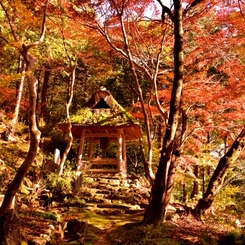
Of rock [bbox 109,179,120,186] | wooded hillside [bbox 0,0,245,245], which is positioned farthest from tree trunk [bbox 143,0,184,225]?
rock [bbox 109,179,120,186]

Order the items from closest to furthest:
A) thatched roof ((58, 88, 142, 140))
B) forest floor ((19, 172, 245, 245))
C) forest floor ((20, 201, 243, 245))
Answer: forest floor ((20, 201, 243, 245))
forest floor ((19, 172, 245, 245))
thatched roof ((58, 88, 142, 140))

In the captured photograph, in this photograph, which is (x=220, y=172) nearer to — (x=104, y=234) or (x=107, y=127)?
(x=104, y=234)

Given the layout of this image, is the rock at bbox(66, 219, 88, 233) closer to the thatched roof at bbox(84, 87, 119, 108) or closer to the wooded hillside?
the wooded hillside

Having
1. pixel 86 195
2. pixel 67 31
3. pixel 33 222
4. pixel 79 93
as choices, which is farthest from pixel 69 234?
pixel 79 93

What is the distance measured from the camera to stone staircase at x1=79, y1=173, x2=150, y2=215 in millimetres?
11527

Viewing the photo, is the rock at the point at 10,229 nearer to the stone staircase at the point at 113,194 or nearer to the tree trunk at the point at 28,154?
the tree trunk at the point at 28,154

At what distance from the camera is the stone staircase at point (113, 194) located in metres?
11.5

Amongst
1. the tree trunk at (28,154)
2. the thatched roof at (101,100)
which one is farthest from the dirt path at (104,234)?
the thatched roof at (101,100)

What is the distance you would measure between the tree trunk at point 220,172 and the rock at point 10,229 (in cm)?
594

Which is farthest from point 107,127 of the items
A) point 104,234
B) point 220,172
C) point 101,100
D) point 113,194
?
point 104,234

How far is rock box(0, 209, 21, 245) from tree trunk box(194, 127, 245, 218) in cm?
594

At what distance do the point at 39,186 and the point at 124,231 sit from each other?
3.52 m

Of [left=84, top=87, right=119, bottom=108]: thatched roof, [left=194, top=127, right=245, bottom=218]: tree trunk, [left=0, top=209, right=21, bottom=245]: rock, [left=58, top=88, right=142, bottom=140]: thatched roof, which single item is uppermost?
[left=84, top=87, right=119, bottom=108]: thatched roof

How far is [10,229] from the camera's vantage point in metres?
6.34
